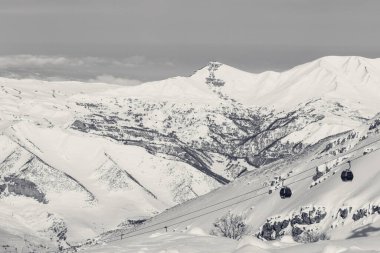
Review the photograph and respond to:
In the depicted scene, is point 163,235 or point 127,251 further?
point 163,235

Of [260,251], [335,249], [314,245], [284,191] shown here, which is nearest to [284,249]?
[314,245]

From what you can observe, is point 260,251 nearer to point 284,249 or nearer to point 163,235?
point 284,249

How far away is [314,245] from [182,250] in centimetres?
1587

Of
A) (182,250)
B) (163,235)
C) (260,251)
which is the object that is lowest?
(260,251)

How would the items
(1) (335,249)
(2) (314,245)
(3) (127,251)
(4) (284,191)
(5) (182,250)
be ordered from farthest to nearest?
(4) (284,191), (3) (127,251), (5) (182,250), (2) (314,245), (1) (335,249)

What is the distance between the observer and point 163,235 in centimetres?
10825

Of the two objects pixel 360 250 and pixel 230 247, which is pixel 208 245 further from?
pixel 360 250

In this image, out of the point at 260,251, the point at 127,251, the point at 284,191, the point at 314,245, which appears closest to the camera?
the point at 260,251

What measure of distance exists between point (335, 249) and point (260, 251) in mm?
8071

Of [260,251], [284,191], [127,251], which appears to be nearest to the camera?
[260,251]

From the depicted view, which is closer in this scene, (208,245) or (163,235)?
(208,245)

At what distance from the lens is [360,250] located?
68250mm

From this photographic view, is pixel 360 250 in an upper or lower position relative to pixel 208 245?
lower

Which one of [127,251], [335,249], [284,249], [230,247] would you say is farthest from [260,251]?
[127,251]
